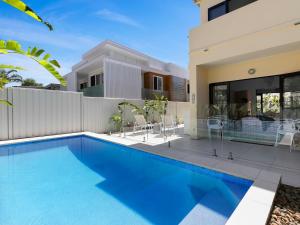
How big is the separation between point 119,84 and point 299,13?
12622 millimetres

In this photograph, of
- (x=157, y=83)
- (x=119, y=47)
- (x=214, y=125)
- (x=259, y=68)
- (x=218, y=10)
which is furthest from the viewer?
(x=157, y=83)

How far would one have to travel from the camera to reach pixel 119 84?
1595 centimetres

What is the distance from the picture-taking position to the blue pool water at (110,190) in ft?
10.8

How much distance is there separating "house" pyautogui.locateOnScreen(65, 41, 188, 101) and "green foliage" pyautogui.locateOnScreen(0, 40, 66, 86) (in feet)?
40.2

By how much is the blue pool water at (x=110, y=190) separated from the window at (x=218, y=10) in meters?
7.64

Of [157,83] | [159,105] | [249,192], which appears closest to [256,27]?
[249,192]

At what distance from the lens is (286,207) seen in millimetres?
3008

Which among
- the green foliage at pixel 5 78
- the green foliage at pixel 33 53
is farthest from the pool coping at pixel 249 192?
the green foliage at pixel 5 78

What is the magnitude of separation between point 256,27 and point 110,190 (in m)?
7.76

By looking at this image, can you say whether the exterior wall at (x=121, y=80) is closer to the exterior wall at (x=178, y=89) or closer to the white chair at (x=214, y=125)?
the exterior wall at (x=178, y=89)

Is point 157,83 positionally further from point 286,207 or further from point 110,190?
point 286,207

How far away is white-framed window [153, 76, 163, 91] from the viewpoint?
20156mm

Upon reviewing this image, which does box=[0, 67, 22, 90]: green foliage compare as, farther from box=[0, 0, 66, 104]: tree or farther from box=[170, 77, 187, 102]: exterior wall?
box=[170, 77, 187, 102]: exterior wall

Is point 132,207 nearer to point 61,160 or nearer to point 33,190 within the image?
point 33,190
